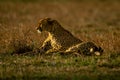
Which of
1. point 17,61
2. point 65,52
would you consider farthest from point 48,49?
point 17,61

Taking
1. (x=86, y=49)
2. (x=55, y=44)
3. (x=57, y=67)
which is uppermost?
(x=55, y=44)

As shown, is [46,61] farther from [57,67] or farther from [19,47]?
[19,47]

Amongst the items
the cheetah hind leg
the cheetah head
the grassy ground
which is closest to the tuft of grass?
the grassy ground

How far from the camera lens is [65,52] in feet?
40.5

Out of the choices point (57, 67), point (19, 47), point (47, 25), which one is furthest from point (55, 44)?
point (57, 67)

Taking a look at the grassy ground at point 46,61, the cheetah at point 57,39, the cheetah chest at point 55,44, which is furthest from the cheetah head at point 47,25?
the grassy ground at point 46,61

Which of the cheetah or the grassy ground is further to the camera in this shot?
the cheetah

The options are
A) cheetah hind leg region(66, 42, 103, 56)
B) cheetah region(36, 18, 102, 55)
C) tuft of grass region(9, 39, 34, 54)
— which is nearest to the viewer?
cheetah hind leg region(66, 42, 103, 56)

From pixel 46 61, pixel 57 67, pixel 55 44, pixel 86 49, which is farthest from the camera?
pixel 55 44

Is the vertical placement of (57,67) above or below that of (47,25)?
below

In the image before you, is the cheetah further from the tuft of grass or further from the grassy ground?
the tuft of grass

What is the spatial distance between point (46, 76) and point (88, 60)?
5.57ft

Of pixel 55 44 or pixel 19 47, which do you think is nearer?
pixel 55 44

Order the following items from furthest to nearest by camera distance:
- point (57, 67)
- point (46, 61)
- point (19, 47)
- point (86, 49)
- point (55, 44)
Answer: point (19, 47) → point (55, 44) → point (86, 49) → point (46, 61) → point (57, 67)
